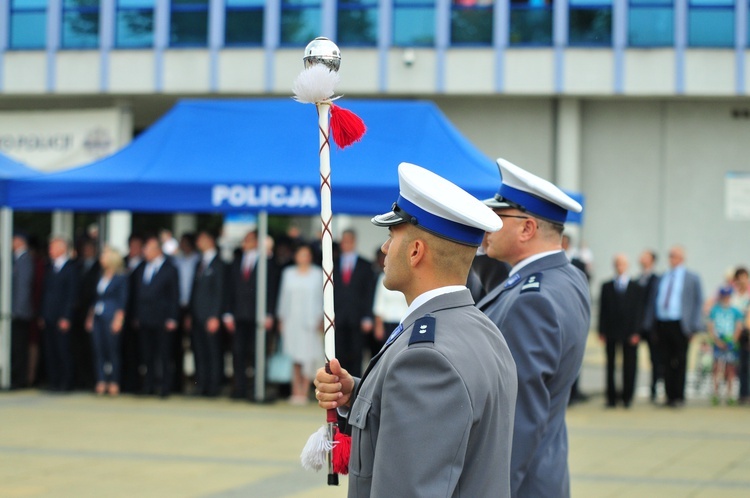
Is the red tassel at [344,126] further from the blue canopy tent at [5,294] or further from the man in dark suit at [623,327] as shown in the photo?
the blue canopy tent at [5,294]

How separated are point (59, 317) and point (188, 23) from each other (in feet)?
49.9

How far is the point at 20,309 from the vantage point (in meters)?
15.8

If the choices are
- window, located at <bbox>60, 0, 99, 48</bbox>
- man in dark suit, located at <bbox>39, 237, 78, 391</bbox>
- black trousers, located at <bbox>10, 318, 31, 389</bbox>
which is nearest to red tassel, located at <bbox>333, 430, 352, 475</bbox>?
man in dark suit, located at <bbox>39, 237, 78, 391</bbox>

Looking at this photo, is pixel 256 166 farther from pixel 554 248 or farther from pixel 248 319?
pixel 554 248

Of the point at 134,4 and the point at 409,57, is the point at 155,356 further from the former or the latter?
the point at 134,4

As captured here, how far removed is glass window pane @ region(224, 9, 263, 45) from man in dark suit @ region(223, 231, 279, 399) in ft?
49.2

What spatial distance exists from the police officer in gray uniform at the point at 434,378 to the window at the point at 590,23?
26241mm

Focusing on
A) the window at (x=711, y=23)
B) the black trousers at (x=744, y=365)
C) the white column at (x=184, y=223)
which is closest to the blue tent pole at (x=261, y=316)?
the black trousers at (x=744, y=365)

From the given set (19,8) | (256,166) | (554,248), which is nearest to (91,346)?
(256,166)

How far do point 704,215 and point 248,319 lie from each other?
57.6 feet

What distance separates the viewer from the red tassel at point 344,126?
379 cm

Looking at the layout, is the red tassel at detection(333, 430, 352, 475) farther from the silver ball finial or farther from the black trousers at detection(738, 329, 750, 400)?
the black trousers at detection(738, 329, 750, 400)

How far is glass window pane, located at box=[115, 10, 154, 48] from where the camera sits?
2942cm

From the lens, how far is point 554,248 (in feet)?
14.9
